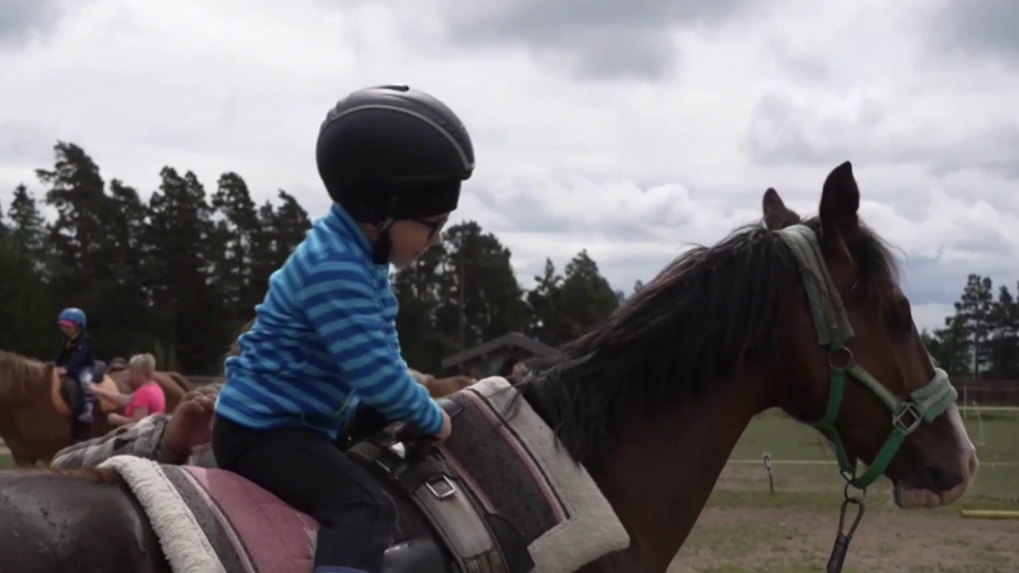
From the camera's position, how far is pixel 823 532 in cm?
1235

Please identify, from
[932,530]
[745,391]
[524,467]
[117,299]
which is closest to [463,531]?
[524,467]

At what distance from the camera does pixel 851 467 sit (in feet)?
10.1

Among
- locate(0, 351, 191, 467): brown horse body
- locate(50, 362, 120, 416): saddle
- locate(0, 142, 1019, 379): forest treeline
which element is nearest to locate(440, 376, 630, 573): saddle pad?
locate(50, 362, 120, 416): saddle

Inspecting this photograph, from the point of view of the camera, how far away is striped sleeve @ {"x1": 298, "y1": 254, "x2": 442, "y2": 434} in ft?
7.87

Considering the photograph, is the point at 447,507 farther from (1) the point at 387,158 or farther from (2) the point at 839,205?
(2) the point at 839,205

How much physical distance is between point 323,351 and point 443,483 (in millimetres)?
482

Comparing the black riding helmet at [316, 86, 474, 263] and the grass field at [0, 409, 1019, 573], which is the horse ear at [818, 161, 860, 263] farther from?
the grass field at [0, 409, 1019, 573]

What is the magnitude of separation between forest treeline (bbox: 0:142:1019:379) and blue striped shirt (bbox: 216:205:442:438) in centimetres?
4471

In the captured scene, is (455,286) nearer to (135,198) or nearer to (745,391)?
(135,198)

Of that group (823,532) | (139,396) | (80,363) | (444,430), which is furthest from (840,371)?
(80,363)

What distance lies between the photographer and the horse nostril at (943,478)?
9.82ft

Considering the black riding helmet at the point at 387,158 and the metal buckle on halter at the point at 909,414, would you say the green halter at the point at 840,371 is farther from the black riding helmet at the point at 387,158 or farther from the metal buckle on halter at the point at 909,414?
the black riding helmet at the point at 387,158

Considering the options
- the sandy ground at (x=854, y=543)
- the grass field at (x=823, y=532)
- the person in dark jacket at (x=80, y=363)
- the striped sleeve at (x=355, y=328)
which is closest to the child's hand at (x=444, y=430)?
the striped sleeve at (x=355, y=328)

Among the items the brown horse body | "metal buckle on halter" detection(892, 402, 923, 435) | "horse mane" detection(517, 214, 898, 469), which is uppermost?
"horse mane" detection(517, 214, 898, 469)
